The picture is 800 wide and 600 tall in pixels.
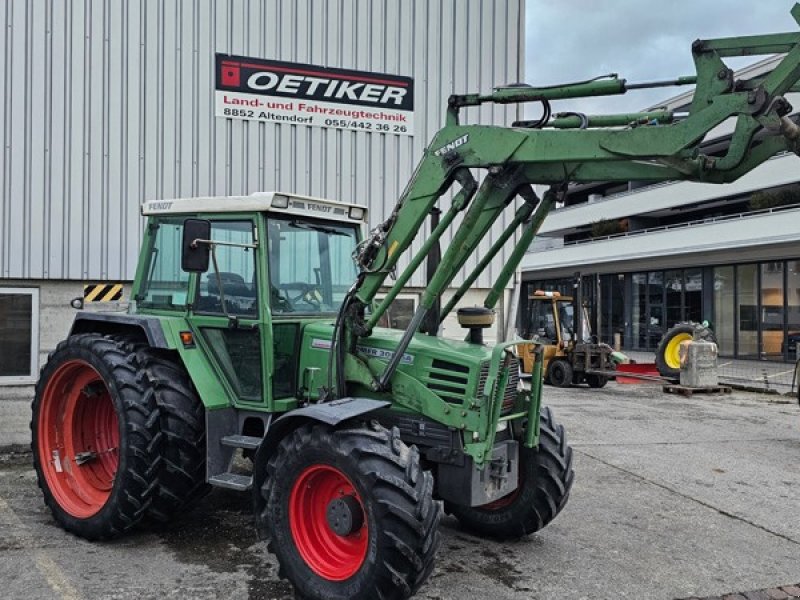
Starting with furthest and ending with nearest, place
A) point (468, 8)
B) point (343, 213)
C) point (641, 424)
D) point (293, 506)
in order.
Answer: point (468, 8) < point (641, 424) < point (343, 213) < point (293, 506)

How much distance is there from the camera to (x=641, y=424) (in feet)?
35.6

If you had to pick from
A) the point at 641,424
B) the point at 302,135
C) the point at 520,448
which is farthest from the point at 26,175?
the point at 641,424

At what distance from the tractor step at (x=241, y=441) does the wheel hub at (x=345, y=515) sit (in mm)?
870

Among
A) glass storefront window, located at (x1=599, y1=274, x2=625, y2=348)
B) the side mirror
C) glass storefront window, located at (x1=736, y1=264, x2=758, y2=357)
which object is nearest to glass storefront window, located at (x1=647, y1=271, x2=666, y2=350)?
glass storefront window, located at (x1=599, y1=274, x2=625, y2=348)

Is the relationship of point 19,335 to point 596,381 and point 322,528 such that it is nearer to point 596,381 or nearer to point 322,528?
point 322,528

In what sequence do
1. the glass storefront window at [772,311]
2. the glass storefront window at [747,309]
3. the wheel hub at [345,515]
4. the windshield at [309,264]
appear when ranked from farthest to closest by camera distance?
the glass storefront window at [747,309] < the glass storefront window at [772,311] < the windshield at [309,264] < the wheel hub at [345,515]

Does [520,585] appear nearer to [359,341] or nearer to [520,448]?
[520,448]

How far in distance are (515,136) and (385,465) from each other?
2.00 metres

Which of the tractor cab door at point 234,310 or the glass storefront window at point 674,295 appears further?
the glass storefront window at point 674,295

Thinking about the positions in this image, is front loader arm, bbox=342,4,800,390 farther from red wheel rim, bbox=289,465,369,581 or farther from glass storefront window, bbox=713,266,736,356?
glass storefront window, bbox=713,266,736,356

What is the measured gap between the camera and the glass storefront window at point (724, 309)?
23422mm

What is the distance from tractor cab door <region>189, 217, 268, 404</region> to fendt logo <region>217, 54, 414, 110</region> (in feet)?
24.2

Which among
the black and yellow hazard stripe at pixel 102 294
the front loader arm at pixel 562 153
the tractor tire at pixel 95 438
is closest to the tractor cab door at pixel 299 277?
the front loader arm at pixel 562 153

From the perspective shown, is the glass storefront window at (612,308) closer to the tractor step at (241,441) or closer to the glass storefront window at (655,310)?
the glass storefront window at (655,310)
